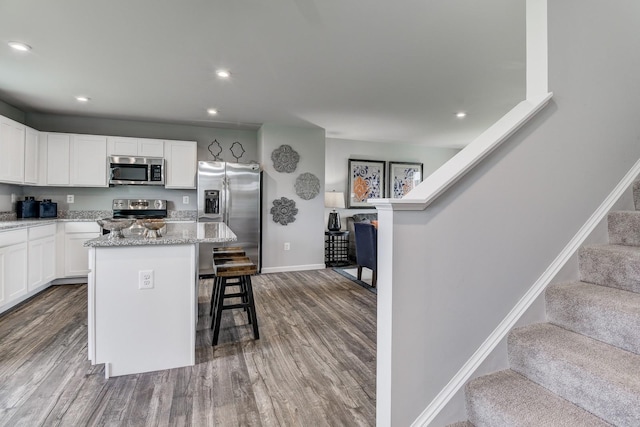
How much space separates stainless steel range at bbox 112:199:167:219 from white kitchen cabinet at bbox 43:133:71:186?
2.24 ft

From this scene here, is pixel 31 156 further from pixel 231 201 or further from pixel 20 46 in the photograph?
pixel 231 201

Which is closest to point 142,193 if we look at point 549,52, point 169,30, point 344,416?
point 169,30

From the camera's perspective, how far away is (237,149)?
5430mm

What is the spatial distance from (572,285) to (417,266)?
0.88 meters

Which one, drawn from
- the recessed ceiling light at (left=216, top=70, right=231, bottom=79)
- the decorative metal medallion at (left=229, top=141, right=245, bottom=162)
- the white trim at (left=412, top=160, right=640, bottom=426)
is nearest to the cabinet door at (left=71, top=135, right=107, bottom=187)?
the decorative metal medallion at (left=229, top=141, right=245, bottom=162)

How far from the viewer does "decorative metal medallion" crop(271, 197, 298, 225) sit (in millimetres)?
5141

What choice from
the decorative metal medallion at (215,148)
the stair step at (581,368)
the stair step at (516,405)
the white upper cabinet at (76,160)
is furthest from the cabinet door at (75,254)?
the stair step at (581,368)

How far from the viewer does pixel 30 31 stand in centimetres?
229

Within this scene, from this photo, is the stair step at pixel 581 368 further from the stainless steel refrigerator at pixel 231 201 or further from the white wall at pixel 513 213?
the stainless steel refrigerator at pixel 231 201


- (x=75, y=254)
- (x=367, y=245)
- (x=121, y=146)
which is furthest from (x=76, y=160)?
(x=367, y=245)

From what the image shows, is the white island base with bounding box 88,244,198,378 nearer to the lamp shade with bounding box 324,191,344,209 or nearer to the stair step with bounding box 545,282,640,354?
the stair step with bounding box 545,282,640,354

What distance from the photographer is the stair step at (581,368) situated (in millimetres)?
1026

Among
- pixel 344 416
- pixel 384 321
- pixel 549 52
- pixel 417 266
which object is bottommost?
pixel 344 416

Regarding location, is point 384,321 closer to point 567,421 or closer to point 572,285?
point 567,421
